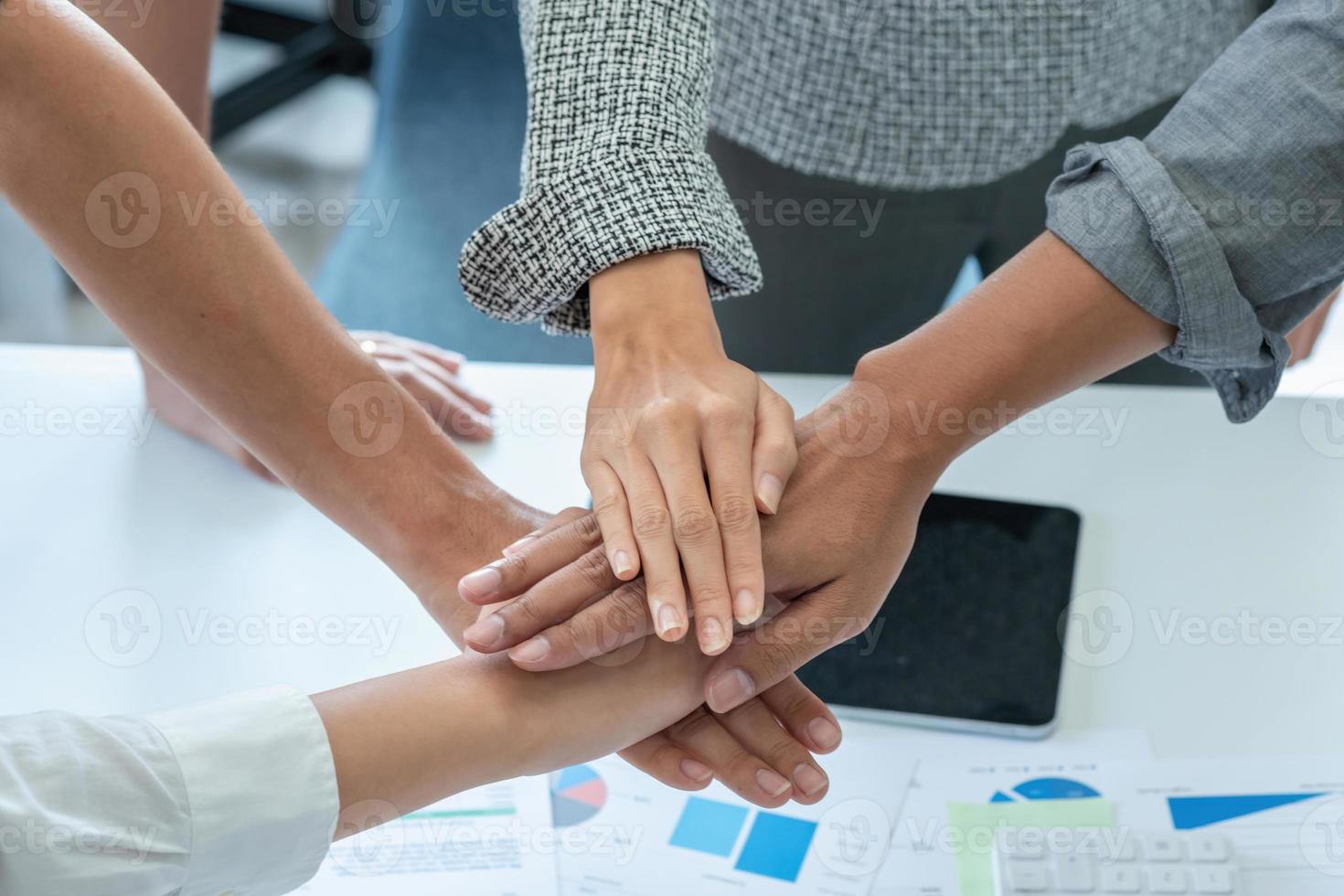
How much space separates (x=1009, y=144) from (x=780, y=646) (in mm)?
575

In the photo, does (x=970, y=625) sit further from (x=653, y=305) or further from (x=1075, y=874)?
(x=653, y=305)

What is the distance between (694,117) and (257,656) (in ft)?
1.84

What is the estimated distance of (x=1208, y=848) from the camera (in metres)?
0.85

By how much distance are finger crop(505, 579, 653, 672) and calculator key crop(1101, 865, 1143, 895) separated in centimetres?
35

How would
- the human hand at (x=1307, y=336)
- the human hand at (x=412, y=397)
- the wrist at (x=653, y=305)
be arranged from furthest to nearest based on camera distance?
the human hand at (x=1307, y=336) < the human hand at (x=412, y=397) < the wrist at (x=653, y=305)

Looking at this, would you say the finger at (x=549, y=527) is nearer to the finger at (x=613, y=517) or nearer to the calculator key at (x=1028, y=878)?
the finger at (x=613, y=517)

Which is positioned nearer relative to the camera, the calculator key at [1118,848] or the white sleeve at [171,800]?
the white sleeve at [171,800]

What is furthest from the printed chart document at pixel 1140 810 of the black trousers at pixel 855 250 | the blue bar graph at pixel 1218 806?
the black trousers at pixel 855 250

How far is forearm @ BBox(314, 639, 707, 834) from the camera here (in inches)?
31.6

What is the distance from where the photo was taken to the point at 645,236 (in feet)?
3.27

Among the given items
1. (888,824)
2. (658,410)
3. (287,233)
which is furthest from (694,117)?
(287,233)

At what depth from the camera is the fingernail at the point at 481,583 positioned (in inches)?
35.4

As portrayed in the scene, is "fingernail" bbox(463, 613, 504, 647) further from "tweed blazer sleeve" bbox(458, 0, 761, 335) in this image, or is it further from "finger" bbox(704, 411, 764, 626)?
"tweed blazer sleeve" bbox(458, 0, 761, 335)

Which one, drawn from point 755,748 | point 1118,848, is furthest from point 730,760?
point 1118,848
